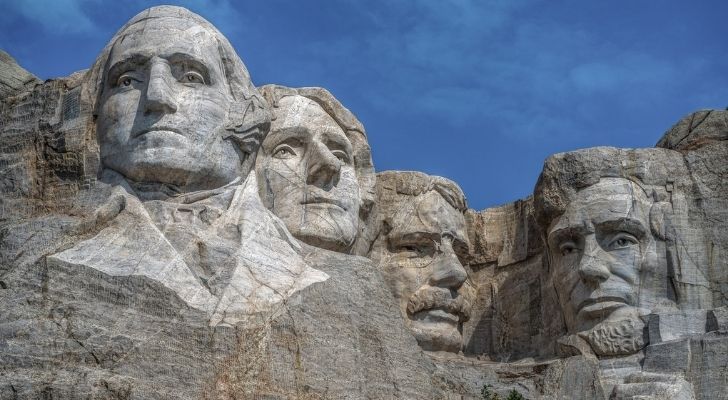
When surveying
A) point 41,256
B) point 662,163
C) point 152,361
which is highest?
point 662,163

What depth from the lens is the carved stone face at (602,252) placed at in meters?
17.3

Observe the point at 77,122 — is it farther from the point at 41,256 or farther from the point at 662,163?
the point at 662,163

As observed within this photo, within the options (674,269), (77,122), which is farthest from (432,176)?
(77,122)

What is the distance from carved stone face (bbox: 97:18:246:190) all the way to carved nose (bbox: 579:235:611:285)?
3.44m

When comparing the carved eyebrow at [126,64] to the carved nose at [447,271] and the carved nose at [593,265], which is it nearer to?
the carved nose at [447,271]

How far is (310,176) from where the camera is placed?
1741 centimetres

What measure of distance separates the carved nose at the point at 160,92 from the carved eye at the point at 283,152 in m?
1.74

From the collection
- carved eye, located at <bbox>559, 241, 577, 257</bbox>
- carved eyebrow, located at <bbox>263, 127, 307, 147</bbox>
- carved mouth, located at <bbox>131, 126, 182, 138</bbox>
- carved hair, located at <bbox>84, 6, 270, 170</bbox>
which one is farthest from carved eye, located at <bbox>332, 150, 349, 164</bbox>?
carved mouth, located at <bbox>131, 126, 182, 138</bbox>

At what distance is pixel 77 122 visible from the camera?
1639 centimetres

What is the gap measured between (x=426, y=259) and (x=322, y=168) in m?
1.71

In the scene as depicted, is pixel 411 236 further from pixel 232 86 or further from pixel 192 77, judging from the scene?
pixel 192 77

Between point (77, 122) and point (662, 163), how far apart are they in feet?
18.6

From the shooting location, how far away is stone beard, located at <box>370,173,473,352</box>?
59.1 feet

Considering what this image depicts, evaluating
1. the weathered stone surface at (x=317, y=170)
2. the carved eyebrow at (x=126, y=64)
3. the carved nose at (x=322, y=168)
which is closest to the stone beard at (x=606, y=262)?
the weathered stone surface at (x=317, y=170)
